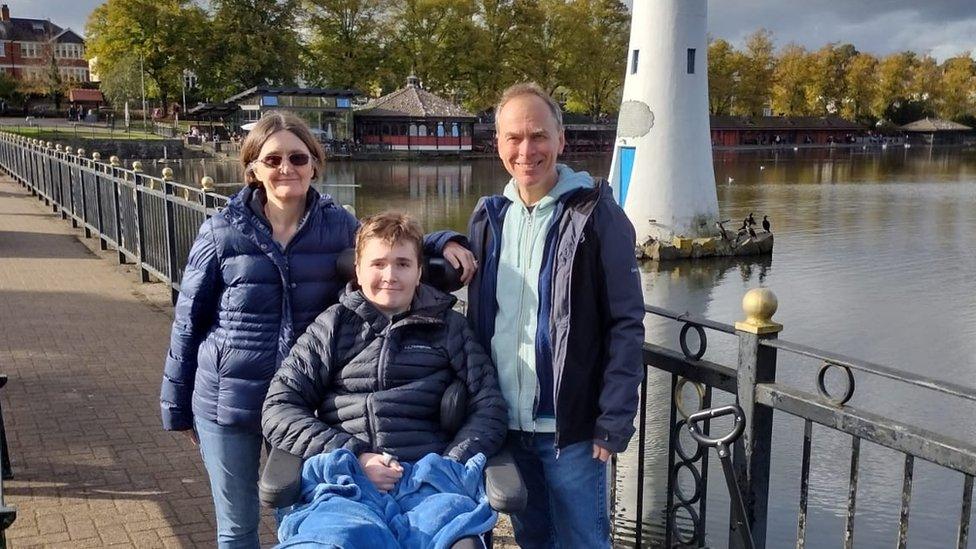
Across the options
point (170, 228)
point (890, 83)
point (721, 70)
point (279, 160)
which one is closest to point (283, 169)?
point (279, 160)

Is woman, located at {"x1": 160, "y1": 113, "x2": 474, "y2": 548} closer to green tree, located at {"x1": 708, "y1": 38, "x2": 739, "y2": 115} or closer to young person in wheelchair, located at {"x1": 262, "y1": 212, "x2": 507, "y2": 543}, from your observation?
young person in wheelchair, located at {"x1": 262, "y1": 212, "x2": 507, "y2": 543}

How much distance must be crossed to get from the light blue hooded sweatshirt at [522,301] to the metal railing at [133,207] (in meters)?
4.23

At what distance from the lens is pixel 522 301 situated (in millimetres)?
2645

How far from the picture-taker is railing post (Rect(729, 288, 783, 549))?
2.79m

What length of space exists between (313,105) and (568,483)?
53.2 metres

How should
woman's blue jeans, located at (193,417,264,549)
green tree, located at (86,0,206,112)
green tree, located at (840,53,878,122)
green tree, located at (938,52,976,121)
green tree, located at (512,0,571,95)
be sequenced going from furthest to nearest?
green tree, located at (938,52,976,121) < green tree, located at (840,53,878,122) < green tree, located at (512,0,571,95) < green tree, located at (86,0,206,112) < woman's blue jeans, located at (193,417,264,549)

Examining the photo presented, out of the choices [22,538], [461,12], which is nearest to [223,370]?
[22,538]

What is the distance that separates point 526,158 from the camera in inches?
101

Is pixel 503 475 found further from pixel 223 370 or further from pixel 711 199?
pixel 711 199

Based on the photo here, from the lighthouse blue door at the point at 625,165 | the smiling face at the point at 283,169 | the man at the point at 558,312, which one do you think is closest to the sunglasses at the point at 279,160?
the smiling face at the point at 283,169

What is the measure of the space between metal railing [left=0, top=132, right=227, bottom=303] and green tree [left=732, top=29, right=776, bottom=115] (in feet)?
248

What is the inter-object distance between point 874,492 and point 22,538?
7403 mm

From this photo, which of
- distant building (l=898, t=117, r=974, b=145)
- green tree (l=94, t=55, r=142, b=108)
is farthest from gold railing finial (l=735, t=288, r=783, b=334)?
distant building (l=898, t=117, r=974, b=145)

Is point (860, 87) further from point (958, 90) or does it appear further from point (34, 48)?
point (34, 48)
